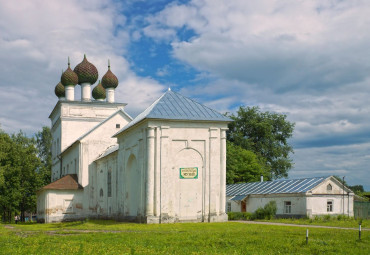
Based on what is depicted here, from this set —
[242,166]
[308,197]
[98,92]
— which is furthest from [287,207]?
[98,92]

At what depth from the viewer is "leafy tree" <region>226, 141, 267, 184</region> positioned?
173ft

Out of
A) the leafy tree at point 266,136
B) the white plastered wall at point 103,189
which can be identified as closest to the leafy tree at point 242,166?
the leafy tree at point 266,136

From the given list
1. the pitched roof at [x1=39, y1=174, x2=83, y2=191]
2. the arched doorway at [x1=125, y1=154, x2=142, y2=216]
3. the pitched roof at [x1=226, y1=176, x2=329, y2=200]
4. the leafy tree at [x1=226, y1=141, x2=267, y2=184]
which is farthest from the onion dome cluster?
the arched doorway at [x1=125, y1=154, x2=142, y2=216]

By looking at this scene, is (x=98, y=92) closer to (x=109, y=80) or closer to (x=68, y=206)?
(x=109, y=80)

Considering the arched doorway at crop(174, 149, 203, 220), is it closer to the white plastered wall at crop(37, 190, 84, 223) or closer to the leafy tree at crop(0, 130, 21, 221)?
the white plastered wall at crop(37, 190, 84, 223)

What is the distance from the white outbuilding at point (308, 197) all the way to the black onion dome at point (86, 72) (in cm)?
2043

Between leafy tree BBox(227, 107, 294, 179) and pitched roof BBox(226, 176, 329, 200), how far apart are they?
18.2 m

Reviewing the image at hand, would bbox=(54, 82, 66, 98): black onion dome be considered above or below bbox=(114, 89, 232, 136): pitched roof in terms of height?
above

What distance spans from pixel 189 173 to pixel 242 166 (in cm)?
2645

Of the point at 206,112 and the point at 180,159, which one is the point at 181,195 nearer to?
the point at 180,159

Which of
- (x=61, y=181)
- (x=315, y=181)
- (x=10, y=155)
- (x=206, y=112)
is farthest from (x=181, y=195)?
(x=10, y=155)

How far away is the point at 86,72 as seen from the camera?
46469mm

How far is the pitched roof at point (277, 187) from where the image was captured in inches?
1310

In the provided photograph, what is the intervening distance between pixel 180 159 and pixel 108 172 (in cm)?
1088
